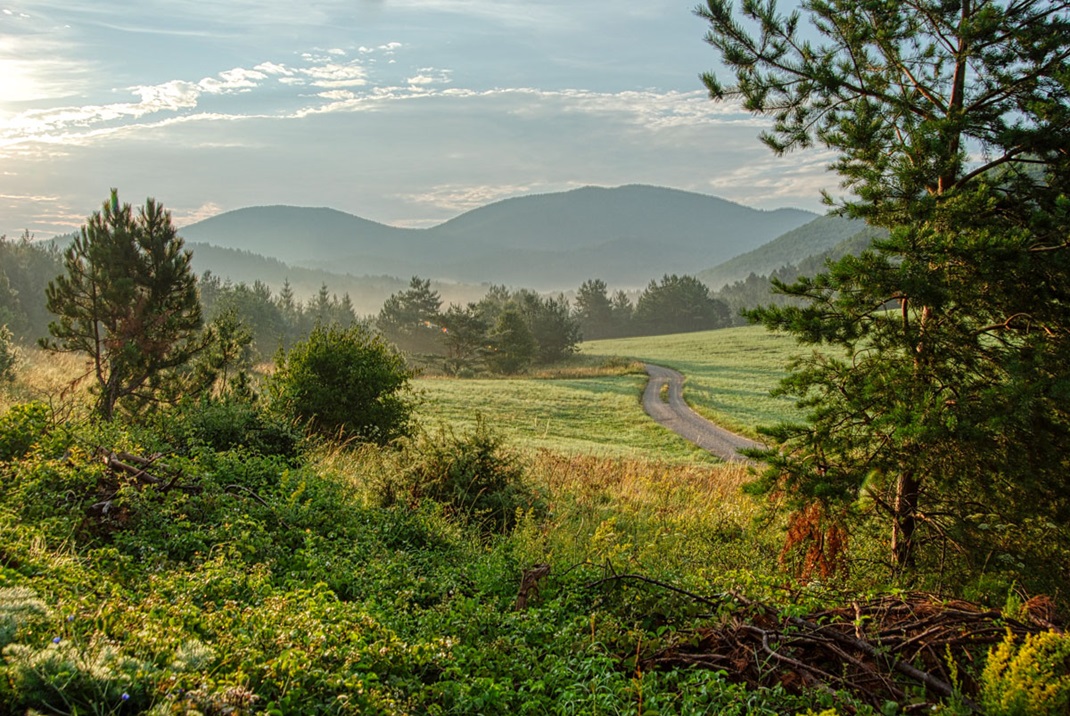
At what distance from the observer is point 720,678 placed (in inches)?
145

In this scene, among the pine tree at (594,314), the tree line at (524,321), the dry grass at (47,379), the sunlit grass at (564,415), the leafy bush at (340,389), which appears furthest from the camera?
the pine tree at (594,314)

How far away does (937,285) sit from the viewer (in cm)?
647

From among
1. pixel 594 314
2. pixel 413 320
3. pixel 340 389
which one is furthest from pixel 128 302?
pixel 594 314

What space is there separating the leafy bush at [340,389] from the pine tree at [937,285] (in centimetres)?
1084

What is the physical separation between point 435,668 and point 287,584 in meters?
2.01

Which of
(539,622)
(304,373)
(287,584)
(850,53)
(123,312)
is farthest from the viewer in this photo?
(123,312)

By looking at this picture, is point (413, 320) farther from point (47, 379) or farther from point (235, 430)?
point (235, 430)

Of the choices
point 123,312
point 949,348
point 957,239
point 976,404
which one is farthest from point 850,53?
point 123,312

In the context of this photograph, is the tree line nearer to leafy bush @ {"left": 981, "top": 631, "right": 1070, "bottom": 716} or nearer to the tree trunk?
the tree trunk

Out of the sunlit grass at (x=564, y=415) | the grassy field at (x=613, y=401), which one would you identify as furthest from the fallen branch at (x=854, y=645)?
the sunlit grass at (x=564, y=415)

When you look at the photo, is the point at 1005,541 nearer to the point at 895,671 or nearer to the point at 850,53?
the point at 895,671

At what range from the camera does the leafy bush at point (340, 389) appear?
15.2 metres

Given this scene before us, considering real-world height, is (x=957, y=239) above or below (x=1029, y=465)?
above

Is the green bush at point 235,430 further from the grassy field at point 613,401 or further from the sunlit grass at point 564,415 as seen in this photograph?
the sunlit grass at point 564,415
